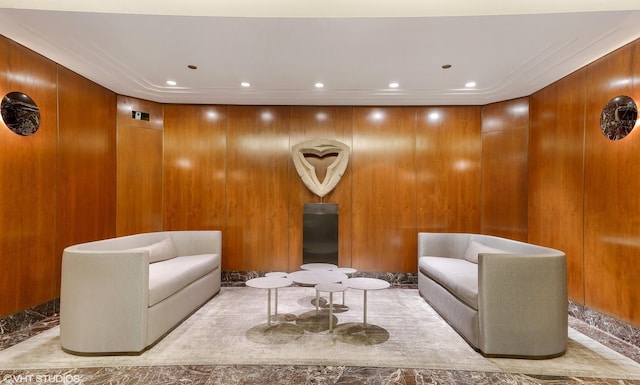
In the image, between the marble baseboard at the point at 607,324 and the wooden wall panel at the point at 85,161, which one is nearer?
the marble baseboard at the point at 607,324

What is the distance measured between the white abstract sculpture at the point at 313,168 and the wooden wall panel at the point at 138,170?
88.0 inches

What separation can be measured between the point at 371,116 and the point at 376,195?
130 centimetres

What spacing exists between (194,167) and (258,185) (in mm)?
1080

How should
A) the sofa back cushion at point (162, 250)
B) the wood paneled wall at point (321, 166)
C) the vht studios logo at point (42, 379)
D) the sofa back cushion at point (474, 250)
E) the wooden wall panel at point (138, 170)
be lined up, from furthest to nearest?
the wooden wall panel at point (138, 170) < the sofa back cushion at point (474, 250) < the sofa back cushion at point (162, 250) < the wood paneled wall at point (321, 166) < the vht studios logo at point (42, 379)

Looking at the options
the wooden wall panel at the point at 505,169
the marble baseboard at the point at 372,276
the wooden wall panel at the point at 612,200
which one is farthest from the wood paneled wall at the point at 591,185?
the marble baseboard at the point at 372,276

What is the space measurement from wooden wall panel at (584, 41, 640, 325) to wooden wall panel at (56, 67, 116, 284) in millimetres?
6020

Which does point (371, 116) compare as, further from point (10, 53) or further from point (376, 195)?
point (10, 53)

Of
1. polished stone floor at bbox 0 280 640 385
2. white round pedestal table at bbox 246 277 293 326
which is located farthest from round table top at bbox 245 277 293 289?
polished stone floor at bbox 0 280 640 385

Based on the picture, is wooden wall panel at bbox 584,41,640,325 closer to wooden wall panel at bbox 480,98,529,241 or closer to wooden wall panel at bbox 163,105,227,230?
wooden wall panel at bbox 480,98,529,241

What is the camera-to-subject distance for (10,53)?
2971 millimetres

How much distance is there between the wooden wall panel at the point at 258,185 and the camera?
193 inches

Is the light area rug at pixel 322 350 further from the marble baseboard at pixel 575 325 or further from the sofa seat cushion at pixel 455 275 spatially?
the sofa seat cushion at pixel 455 275

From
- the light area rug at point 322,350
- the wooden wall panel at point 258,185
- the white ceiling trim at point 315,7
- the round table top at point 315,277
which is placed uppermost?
the white ceiling trim at point 315,7

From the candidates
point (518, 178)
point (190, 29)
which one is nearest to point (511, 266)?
point (518, 178)
